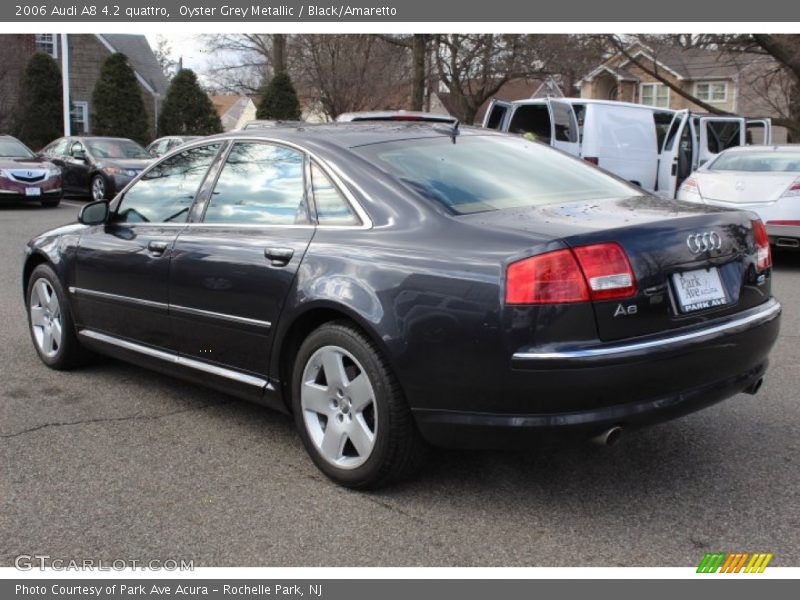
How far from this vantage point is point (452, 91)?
93.2ft

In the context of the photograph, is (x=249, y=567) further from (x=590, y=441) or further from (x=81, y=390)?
(x=81, y=390)

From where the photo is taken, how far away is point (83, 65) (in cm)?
4028

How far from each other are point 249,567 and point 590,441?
1.29 metres

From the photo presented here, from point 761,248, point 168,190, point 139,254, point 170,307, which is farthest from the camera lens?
point 168,190

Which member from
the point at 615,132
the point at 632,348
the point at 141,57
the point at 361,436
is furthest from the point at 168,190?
the point at 141,57

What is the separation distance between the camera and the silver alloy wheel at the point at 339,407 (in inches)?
139

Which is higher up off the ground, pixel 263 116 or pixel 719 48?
pixel 719 48

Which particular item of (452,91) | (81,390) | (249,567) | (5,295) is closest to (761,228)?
(249,567)

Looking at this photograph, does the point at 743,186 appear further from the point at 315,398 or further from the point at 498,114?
the point at 315,398

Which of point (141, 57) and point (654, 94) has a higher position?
point (141, 57)

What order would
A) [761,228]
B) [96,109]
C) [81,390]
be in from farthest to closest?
1. [96,109]
2. [81,390]
3. [761,228]


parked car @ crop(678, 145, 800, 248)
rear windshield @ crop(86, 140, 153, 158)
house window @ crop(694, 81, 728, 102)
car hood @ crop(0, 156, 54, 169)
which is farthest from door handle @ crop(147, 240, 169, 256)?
house window @ crop(694, 81, 728, 102)

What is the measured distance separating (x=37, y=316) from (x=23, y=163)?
13203mm

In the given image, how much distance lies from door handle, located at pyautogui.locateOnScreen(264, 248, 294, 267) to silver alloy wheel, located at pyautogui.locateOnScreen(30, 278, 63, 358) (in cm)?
218
